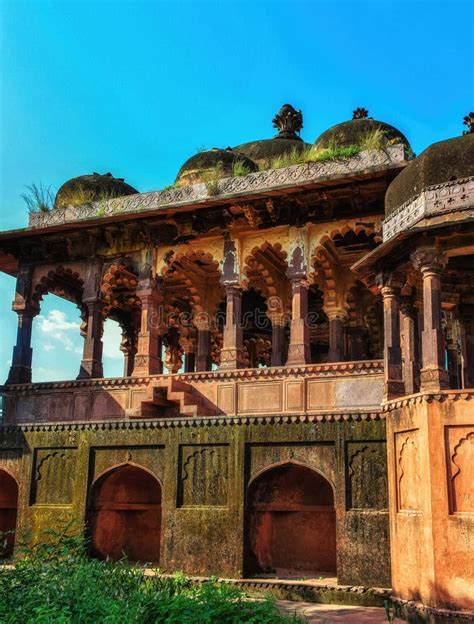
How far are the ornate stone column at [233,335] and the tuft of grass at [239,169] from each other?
2.23 m

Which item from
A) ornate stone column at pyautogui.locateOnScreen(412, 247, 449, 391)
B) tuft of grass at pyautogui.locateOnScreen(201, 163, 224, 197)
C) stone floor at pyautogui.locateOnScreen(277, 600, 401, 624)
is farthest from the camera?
tuft of grass at pyautogui.locateOnScreen(201, 163, 224, 197)

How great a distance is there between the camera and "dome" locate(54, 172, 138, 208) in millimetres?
16828

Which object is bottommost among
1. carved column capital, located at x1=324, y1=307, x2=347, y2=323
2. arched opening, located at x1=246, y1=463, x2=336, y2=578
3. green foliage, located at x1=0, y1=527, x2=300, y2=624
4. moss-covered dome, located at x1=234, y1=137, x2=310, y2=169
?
green foliage, located at x1=0, y1=527, x2=300, y2=624

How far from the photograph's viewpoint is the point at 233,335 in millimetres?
14727

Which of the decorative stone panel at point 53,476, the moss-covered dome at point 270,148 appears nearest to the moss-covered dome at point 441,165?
the moss-covered dome at point 270,148

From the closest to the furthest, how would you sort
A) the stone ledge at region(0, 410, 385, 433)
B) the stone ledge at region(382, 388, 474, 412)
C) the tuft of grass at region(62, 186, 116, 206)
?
the stone ledge at region(382, 388, 474, 412)
the stone ledge at region(0, 410, 385, 433)
the tuft of grass at region(62, 186, 116, 206)

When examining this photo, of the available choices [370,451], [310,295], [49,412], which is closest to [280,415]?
[370,451]

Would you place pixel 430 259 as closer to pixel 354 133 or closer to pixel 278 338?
pixel 354 133

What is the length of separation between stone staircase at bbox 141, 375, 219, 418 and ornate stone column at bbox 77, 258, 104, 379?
186 centimetres

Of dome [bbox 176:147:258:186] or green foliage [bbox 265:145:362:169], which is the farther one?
dome [bbox 176:147:258:186]

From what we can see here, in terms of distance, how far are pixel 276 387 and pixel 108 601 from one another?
6445 millimetres

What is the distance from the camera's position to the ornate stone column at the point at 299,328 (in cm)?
1396

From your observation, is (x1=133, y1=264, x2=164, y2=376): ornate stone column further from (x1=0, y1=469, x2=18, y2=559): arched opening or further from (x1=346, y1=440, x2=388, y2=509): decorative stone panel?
(x1=346, y1=440, x2=388, y2=509): decorative stone panel

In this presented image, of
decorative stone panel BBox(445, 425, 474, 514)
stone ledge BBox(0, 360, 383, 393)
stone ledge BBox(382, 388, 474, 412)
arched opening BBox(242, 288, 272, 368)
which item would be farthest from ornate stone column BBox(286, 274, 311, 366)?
arched opening BBox(242, 288, 272, 368)
